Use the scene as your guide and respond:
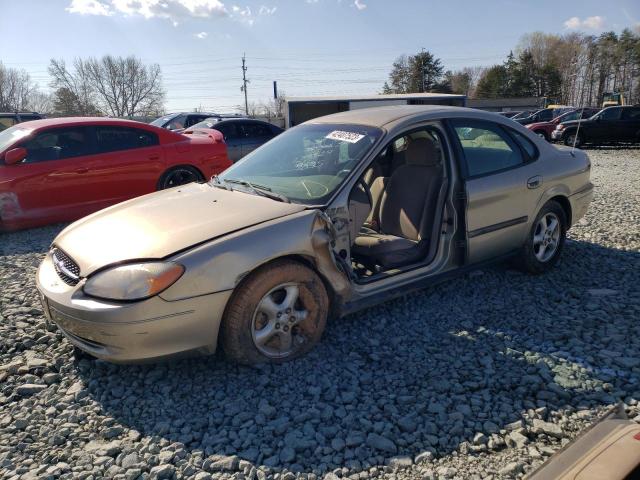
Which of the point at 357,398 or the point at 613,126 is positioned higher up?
the point at 613,126

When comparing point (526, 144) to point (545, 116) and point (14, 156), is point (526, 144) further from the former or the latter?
point (545, 116)

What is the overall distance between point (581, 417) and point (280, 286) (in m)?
1.76

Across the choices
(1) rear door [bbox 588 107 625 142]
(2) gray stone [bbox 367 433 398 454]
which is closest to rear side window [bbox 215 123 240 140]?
(2) gray stone [bbox 367 433 398 454]

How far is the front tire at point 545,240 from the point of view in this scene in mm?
4324

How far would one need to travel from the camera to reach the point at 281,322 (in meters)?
2.97

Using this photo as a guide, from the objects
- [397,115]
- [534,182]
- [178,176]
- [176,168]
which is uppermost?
[397,115]

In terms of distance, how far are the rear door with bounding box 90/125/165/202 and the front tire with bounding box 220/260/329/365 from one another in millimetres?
4645

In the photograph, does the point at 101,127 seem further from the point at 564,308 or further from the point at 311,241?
the point at 564,308

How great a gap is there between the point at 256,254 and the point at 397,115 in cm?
→ 170

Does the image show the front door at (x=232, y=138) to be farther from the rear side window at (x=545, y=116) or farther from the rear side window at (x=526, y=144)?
the rear side window at (x=545, y=116)

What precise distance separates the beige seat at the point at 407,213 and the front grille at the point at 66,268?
1.94 meters

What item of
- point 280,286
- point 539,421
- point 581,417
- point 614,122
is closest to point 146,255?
point 280,286

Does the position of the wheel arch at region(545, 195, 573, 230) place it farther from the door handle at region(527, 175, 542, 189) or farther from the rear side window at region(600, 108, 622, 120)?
the rear side window at region(600, 108, 622, 120)

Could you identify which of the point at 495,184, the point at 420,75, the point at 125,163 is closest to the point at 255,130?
the point at 125,163
